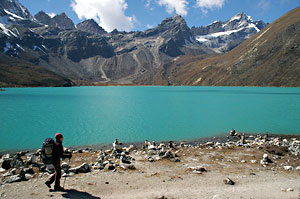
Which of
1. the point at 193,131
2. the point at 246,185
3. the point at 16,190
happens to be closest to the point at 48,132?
the point at 193,131

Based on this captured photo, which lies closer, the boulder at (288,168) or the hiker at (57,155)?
the hiker at (57,155)

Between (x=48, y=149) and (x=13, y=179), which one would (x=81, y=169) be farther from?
(x=48, y=149)

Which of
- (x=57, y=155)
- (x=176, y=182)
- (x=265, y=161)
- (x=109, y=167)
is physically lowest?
(x=265, y=161)

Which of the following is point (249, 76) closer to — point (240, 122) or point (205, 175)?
point (240, 122)

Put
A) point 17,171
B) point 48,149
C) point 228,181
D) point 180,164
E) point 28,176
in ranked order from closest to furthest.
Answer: point 48,149 → point 228,181 → point 28,176 → point 17,171 → point 180,164

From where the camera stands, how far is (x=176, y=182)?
13453 mm

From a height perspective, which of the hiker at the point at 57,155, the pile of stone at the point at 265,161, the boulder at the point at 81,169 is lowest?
the pile of stone at the point at 265,161

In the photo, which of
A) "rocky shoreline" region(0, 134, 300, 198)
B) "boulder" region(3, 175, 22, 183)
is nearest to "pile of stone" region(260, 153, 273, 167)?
"rocky shoreline" region(0, 134, 300, 198)

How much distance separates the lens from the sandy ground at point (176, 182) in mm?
11477

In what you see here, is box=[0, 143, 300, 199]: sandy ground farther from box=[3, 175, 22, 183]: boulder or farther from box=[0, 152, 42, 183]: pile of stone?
box=[0, 152, 42, 183]: pile of stone

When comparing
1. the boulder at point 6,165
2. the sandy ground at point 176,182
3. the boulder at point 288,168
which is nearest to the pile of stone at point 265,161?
the sandy ground at point 176,182

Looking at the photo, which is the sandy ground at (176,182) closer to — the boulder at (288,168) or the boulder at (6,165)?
the boulder at (288,168)

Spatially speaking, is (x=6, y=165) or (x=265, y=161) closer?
(x=6, y=165)

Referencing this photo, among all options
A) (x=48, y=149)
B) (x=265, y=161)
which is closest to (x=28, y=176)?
(x=48, y=149)
